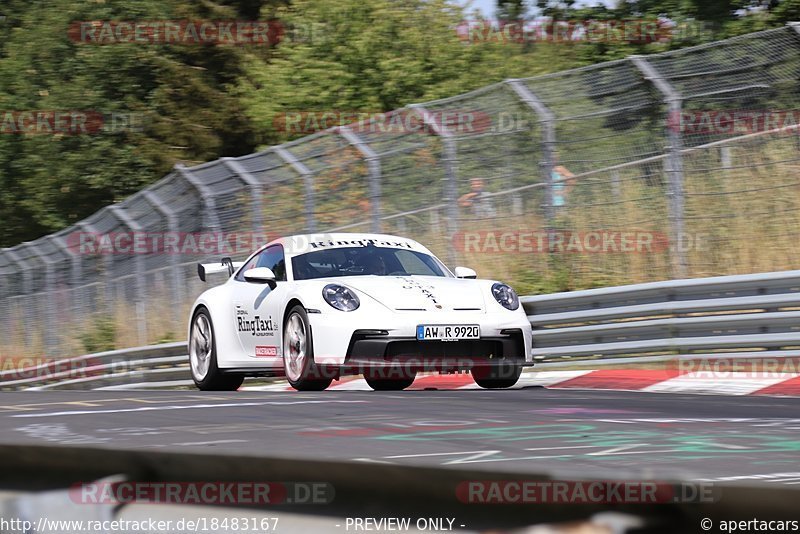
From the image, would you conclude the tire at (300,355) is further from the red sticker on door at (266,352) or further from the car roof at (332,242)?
the car roof at (332,242)

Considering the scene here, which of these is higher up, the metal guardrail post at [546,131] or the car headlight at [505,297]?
the metal guardrail post at [546,131]

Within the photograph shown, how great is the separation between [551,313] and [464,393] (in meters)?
3.21

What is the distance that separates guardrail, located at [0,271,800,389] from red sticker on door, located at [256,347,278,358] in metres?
2.58

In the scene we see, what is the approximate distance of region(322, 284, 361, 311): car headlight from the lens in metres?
8.74

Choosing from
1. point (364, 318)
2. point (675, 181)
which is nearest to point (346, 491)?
point (364, 318)

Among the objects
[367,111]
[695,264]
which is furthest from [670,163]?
[367,111]

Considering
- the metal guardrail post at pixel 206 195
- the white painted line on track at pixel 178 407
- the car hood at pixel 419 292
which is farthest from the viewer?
the metal guardrail post at pixel 206 195

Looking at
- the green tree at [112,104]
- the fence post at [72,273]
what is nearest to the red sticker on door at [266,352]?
the fence post at [72,273]

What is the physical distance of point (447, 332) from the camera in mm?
8727

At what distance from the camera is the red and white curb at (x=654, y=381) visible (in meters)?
8.55

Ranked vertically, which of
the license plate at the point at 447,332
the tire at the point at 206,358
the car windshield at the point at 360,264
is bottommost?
the tire at the point at 206,358

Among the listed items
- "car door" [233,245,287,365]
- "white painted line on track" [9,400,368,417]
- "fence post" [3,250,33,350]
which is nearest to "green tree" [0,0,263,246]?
"fence post" [3,250,33,350]

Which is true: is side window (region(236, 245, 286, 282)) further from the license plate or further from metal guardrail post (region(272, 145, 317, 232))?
metal guardrail post (region(272, 145, 317, 232))

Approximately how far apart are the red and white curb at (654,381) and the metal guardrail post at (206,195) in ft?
17.5
